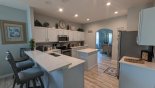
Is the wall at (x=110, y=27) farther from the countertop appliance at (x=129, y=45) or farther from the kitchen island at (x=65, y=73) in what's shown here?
the kitchen island at (x=65, y=73)

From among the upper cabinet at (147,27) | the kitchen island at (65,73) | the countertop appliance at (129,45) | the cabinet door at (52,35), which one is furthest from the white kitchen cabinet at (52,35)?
the upper cabinet at (147,27)

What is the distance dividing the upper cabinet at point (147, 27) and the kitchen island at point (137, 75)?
506 millimetres

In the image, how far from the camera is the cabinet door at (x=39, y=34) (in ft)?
11.7

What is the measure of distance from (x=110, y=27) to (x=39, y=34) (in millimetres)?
4344

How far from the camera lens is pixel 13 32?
11.0 feet

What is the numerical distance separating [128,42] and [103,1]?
162 centimetres

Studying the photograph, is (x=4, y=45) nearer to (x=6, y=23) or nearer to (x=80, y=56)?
(x=6, y=23)

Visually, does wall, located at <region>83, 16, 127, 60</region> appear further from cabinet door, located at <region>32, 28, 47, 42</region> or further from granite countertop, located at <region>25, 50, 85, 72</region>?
granite countertop, located at <region>25, 50, 85, 72</region>

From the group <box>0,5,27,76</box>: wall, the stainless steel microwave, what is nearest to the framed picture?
<box>0,5,27,76</box>: wall

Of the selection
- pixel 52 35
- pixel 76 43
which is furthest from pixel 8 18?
pixel 76 43

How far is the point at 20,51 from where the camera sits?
346cm

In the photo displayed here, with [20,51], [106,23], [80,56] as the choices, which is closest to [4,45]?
[20,51]

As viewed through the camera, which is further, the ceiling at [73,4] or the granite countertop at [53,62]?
the ceiling at [73,4]

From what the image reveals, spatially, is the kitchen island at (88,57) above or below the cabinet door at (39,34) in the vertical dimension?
below
